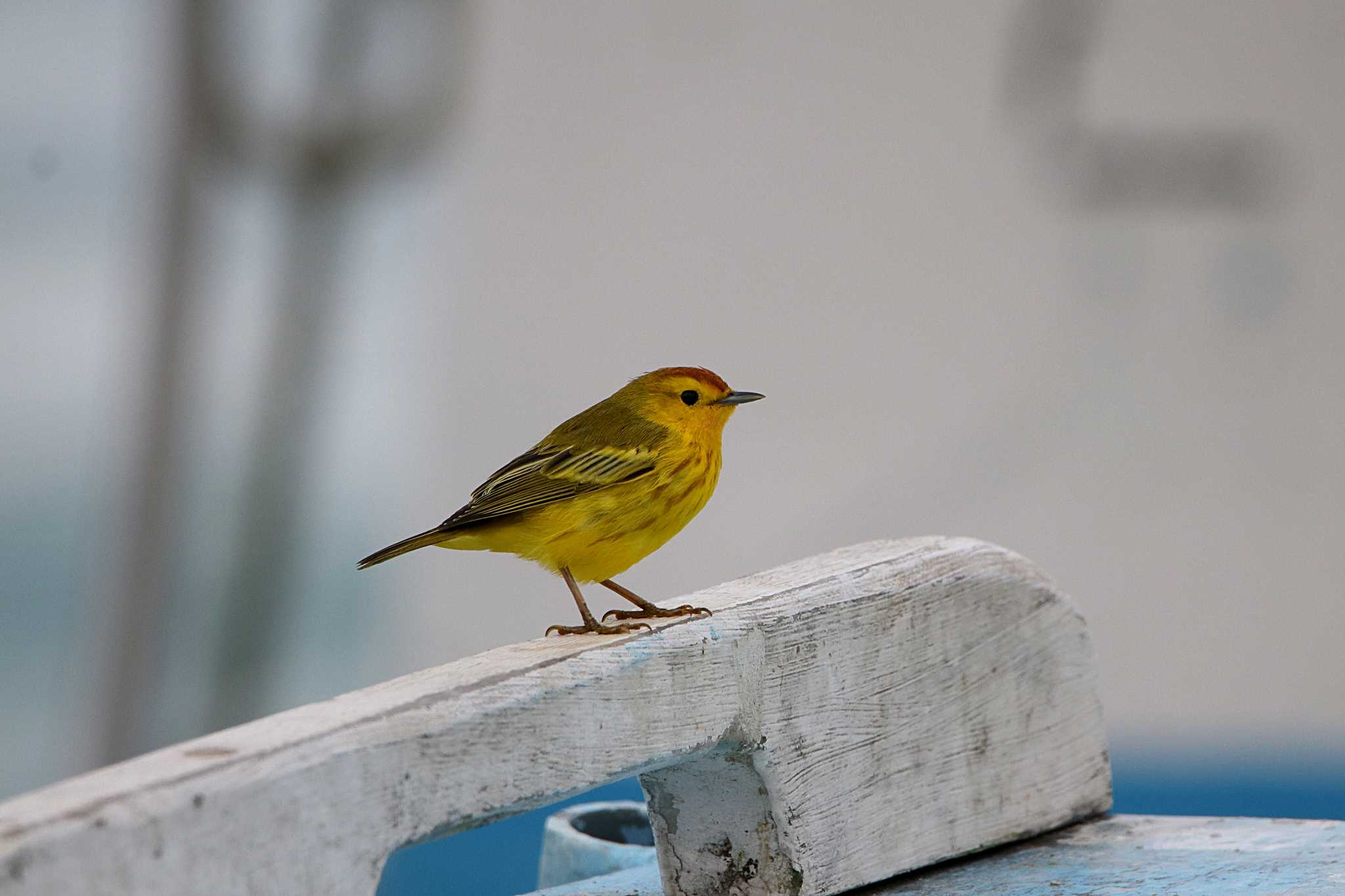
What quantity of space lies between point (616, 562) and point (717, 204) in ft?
10.1

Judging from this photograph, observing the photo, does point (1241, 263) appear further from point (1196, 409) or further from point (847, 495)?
point (847, 495)

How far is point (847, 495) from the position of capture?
5.32m

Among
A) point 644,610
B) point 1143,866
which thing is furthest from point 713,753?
point 1143,866

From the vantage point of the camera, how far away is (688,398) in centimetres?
269

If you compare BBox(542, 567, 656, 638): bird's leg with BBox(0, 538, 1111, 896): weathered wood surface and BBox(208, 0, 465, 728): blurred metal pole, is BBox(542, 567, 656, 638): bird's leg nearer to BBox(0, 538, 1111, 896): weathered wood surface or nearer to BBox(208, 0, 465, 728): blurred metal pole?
BBox(0, 538, 1111, 896): weathered wood surface

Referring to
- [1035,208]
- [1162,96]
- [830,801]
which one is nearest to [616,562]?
[830,801]

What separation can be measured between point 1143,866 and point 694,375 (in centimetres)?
111

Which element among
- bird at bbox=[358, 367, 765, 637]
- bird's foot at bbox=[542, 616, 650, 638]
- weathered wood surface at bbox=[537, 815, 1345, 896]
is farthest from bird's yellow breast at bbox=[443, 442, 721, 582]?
weathered wood surface at bbox=[537, 815, 1345, 896]

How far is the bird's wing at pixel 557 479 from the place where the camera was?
8.07ft

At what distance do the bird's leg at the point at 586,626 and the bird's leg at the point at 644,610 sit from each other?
0.09ft

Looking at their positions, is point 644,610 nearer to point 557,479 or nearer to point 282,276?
point 557,479

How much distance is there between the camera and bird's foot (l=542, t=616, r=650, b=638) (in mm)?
2129

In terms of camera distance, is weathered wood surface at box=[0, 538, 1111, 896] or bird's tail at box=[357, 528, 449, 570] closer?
weathered wood surface at box=[0, 538, 1111, 896]

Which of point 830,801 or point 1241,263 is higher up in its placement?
point 1241,263
